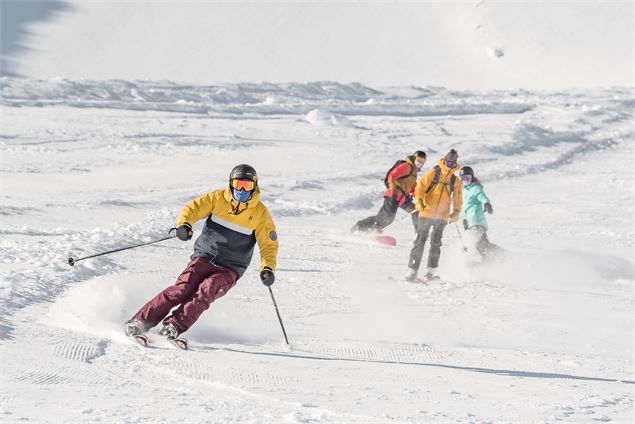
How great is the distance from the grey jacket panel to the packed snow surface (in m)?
0.59

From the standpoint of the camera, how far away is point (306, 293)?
879 centimetres

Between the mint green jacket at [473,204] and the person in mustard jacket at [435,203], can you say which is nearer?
the person in mustard jacket at [435,203]

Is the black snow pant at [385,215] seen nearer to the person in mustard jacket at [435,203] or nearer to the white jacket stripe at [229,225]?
the person in mustard jacket at [435,203]

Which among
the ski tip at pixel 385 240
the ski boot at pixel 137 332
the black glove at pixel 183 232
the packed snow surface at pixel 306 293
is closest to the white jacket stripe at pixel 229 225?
the black glove at pixel 183 232

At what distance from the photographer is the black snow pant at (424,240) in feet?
33.0

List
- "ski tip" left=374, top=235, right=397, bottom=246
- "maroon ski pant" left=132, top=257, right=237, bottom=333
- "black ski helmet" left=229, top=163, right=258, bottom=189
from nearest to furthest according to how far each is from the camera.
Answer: "maroon ski pant" left=132, top=257, right=237, bottom=333
"black ski helmet" left=229, top=163, right=258, bottom=189
"ski tip" left=374, top=235, right=397, bottom=246

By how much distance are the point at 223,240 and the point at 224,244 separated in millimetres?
31

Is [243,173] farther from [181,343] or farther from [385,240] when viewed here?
[385,240]

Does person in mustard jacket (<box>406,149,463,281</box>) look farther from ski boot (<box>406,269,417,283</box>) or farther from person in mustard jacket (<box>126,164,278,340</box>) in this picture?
person in mustard jacket (<box>126,164,278,340</box>)

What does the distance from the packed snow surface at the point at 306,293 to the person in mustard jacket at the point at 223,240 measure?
1.29 feet

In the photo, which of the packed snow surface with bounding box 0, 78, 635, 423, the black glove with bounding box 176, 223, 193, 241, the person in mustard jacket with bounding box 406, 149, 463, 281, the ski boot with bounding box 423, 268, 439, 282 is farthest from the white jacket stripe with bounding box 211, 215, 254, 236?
the ski boot with bounding box 423, 268, 439, 282

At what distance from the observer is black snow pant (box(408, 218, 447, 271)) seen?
33.0 feet

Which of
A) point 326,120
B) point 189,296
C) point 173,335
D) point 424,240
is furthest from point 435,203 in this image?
point 326,120

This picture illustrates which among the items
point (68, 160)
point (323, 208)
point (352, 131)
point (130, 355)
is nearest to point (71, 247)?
point (130, 355)
